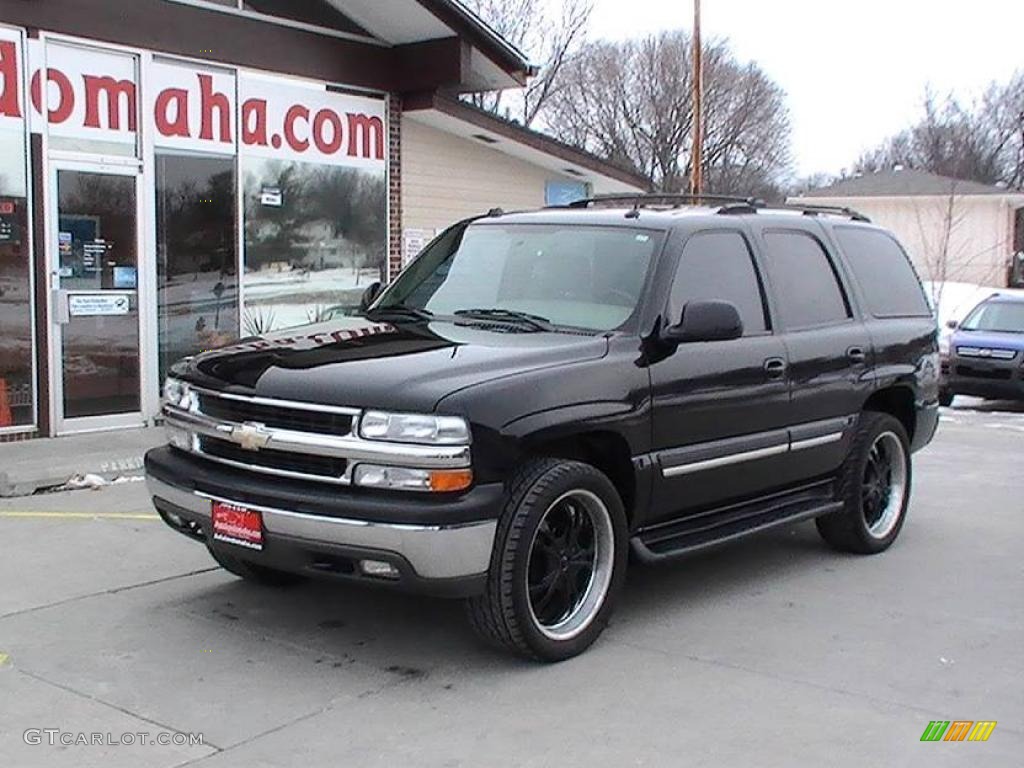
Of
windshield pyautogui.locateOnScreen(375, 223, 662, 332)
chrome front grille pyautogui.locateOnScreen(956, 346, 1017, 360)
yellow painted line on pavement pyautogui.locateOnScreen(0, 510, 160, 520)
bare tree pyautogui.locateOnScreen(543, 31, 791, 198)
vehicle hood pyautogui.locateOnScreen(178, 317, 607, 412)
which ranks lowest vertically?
yellow painted line on pavement pyautogui.locateOnScreen(0, 510, 160, 520)

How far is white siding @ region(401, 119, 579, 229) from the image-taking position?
13.5 m

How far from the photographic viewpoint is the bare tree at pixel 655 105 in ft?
157

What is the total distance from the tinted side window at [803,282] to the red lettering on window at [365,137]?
6.89 metres

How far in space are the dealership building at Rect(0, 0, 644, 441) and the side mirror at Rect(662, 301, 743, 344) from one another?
649cm

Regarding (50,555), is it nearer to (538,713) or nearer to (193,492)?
(193,492)

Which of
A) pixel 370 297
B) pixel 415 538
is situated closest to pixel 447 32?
pixel 370 297

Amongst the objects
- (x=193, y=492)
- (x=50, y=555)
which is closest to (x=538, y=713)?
(x=193, y=492)

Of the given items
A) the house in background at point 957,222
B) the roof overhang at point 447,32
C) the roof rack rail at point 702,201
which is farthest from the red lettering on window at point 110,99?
the house in background at point 957,222

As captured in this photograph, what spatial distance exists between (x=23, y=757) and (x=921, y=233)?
42.6 metres

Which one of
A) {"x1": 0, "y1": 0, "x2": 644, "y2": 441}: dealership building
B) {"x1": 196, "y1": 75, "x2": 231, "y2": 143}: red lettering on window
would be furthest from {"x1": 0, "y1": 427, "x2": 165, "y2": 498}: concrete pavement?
{"x1": 196, "y1": 75, "x2": 231, "y2": 143}: red lettering on window

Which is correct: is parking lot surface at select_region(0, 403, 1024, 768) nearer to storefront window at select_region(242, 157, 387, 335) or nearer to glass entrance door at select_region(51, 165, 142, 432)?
→ glass entrance door at select_region(51, 165, 142, 432)

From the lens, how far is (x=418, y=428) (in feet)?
15.2

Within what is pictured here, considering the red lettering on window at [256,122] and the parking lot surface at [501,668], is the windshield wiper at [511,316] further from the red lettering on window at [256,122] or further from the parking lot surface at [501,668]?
the red lettering on window at [256,122]

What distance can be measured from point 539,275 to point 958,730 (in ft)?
9.54
